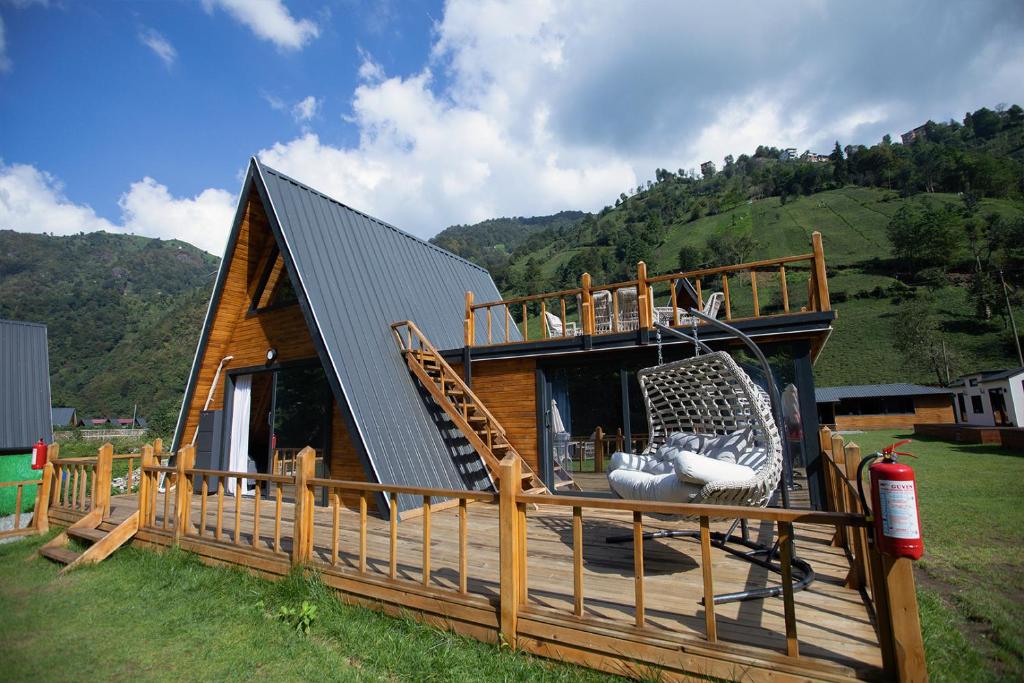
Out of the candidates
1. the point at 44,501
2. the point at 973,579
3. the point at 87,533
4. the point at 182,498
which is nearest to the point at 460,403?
the point at 182,498

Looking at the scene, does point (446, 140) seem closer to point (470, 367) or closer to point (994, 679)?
point (470, 367)

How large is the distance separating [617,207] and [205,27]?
86871mm

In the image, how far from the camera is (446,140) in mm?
13859

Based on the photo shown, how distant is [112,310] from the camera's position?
246 ft

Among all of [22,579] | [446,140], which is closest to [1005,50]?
[446,140]

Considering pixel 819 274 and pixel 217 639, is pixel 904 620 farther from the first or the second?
pixel 819 274

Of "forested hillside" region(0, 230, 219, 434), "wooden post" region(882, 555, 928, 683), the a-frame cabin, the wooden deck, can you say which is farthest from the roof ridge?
"forested hillside" region(0, 230, 219, 434)

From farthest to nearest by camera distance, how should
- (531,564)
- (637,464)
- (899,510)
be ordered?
(637,464) → (531,564) → (899,510)

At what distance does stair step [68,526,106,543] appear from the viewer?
18.2ft

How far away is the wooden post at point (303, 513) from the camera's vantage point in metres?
3.79

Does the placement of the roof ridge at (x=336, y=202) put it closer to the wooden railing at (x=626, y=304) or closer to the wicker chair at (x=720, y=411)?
the wooden railing at (x=626, y=304)

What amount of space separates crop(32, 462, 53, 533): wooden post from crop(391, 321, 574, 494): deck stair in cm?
537

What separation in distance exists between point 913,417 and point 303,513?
31032 millimetres

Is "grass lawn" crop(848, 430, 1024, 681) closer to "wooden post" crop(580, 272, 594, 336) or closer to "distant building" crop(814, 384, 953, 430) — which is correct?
"wooden post" crop(580, 272, 594, 336)
